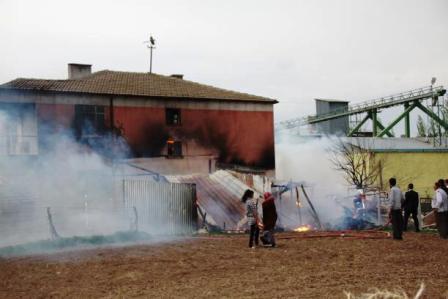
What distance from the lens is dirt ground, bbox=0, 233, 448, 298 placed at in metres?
10.3

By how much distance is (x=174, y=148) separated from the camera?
33.8 metres

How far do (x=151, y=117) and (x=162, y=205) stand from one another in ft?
37.0

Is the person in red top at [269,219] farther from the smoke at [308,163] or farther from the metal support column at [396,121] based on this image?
the metal support column at [396,121]

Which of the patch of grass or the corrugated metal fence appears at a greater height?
the corrugated metal fence

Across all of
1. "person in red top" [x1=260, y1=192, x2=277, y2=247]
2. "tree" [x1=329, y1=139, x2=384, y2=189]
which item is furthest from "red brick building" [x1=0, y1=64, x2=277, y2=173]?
"person in red top" [x1=260, y1=192, x2=277, y2=247]

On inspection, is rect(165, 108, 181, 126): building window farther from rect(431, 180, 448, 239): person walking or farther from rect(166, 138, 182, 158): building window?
rect(431, 180, 448, 239): person walking

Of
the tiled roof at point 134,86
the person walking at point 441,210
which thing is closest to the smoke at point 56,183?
the tiled roof at point 134,86

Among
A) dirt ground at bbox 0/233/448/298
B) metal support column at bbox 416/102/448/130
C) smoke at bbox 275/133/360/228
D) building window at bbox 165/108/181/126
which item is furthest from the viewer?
metal support column at bbox 416/102/448/130

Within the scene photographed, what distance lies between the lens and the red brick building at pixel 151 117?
30094 millimetres

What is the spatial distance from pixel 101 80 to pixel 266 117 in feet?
35.6

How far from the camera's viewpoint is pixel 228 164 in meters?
35.4

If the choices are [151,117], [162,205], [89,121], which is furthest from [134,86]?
[162,205]

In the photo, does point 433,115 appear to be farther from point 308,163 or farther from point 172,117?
point 172,117

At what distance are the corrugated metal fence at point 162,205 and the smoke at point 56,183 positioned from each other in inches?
13.2
